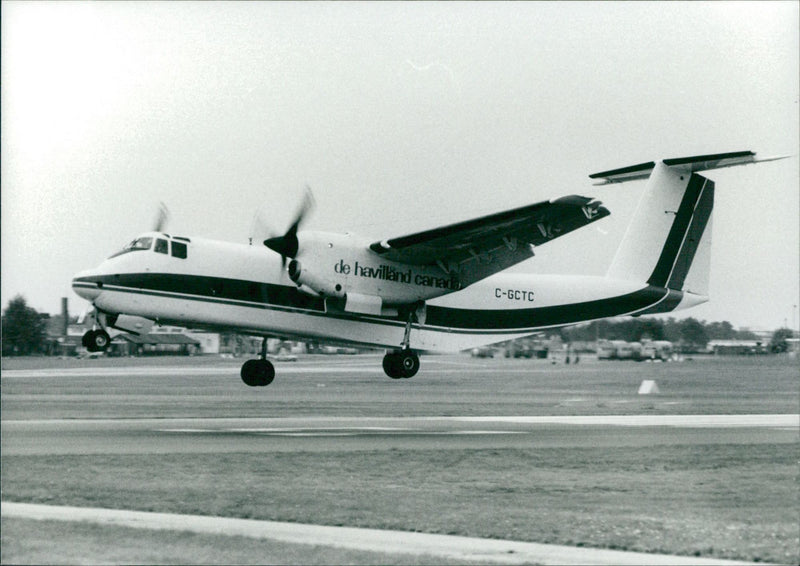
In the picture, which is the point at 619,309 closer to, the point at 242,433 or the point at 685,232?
the point at 685,232

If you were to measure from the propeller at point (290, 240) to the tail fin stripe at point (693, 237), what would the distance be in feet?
31.1

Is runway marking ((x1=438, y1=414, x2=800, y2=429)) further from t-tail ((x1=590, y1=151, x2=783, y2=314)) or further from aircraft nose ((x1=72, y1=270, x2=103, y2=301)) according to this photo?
aircraft nose ((x1=72, y1=270, x2=103, y2=301))

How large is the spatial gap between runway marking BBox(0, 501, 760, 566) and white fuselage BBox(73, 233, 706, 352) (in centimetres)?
1510

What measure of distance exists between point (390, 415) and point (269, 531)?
45256mm

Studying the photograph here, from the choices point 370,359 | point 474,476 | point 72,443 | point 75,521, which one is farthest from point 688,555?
point 370,359

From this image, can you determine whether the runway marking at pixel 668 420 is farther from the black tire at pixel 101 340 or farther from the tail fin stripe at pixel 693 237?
the black tire at pixel 101 340

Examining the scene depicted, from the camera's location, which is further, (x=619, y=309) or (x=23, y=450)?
(x=23, y=450)

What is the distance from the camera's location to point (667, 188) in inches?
907

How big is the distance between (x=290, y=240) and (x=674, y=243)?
971cm

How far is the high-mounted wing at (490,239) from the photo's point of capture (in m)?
21.9

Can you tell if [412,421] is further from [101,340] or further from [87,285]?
[101,340]

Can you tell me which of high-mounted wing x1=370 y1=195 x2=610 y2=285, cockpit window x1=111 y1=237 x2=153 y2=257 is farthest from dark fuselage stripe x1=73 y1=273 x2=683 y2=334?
high-mounted wing x1=370 y1=195 x2=610 y2=285

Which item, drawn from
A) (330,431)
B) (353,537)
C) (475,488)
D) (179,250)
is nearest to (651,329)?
(475,488)

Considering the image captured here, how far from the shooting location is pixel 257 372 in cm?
2319
